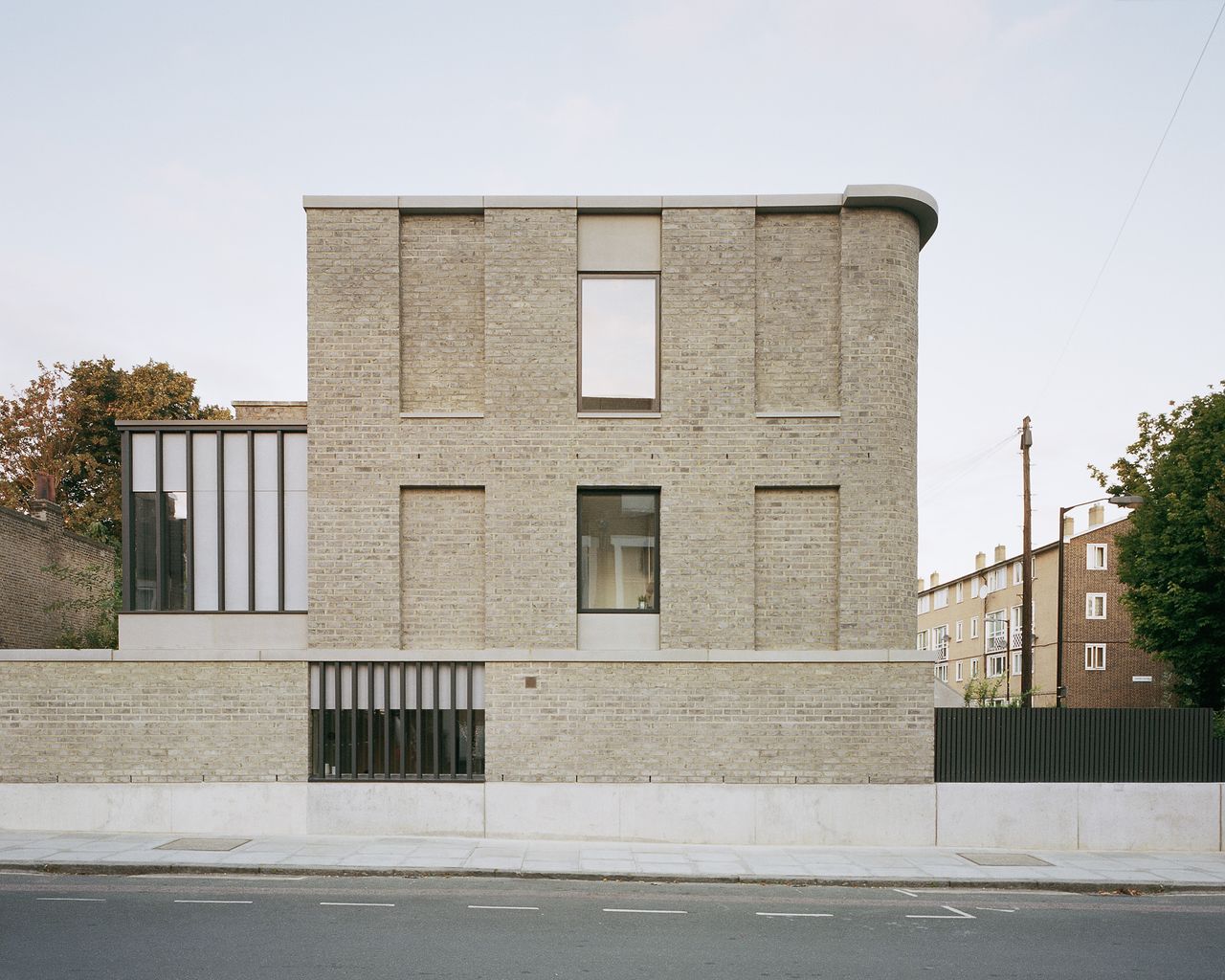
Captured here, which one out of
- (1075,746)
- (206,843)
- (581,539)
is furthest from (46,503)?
(1075,746)

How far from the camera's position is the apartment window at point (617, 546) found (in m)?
15.6

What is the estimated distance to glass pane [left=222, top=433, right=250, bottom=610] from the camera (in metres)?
15.7

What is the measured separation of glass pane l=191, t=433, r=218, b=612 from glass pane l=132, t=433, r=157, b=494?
654mm

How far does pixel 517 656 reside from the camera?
15.1 metres

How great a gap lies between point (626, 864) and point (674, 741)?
238 centimetres

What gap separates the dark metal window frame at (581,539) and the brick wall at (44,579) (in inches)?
596

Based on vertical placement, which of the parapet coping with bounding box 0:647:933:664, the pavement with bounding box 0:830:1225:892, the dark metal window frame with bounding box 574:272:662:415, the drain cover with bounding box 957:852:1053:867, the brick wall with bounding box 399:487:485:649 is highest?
the dark metal window frame with bounding box 574:272:662:415

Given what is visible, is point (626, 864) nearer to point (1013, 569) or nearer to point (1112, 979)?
point (1112, 979)

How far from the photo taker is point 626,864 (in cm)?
1306

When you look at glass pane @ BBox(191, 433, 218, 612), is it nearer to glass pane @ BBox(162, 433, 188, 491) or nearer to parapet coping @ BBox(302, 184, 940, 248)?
glass pane @ BBox(162, 433, 188, 491)

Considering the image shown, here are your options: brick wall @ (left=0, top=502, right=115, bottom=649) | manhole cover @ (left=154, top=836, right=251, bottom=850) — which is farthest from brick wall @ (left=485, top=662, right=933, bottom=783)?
brick wall @ (left=0, top=502, right=115, bottom=649)

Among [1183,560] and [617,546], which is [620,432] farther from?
[1183,560]

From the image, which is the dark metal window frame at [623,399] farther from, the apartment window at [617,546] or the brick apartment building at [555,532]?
the apartment window at [617,546]

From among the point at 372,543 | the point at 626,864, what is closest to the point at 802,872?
the point at 626,864
